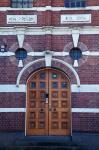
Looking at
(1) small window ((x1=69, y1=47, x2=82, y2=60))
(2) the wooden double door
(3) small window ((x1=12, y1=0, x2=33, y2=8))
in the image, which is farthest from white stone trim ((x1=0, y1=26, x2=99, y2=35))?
(2) the wooden double door

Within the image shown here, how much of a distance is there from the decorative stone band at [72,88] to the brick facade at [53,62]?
0.42 feet

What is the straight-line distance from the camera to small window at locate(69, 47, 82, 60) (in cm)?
1791

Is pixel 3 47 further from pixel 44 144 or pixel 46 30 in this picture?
pixel 44 144

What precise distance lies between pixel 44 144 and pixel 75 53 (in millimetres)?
4120

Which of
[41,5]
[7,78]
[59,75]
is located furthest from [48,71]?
[41,5]

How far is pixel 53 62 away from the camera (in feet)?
58.6

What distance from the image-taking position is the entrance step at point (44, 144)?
16.5 m

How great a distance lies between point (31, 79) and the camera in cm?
1808

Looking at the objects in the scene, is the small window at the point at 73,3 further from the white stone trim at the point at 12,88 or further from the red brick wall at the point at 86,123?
the red brick wall at the point at 86,123

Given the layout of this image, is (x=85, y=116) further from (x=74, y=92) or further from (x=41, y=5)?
(x=41, y=5)

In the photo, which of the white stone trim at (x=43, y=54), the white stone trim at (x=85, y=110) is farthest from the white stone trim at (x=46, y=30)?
the white stone trim at (x=85, y=110)

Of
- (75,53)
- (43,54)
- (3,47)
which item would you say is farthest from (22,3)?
(75,53)

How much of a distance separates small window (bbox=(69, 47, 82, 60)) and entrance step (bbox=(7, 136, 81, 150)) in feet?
11.3

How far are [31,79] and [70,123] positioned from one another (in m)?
2.54
